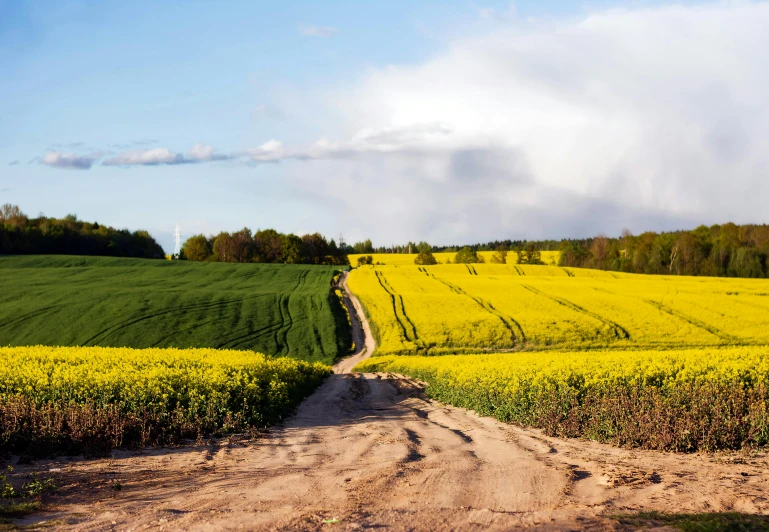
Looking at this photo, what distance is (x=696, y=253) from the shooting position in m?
109

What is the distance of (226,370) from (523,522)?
1320 centimetres

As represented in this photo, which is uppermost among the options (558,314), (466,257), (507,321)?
(466,257)

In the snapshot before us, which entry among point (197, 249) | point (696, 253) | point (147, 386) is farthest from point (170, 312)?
point (696, 253)

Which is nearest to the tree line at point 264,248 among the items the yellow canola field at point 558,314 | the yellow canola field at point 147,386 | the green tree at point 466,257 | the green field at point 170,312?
the green tree at point 466,257

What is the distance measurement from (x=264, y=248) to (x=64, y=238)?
36037 mm

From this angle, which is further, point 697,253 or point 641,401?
point 697,253

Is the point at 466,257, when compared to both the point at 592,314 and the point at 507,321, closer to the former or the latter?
the point at 592,314

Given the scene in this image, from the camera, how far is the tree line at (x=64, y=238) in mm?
103125

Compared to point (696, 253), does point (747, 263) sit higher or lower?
lower

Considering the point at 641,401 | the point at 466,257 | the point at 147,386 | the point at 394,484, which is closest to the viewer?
the point at 394,484

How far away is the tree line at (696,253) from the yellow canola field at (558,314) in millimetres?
29764

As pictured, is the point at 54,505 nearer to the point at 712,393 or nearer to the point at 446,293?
the point at 712,393

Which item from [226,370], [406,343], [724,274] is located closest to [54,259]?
[406,343]

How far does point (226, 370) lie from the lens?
60.2ft
